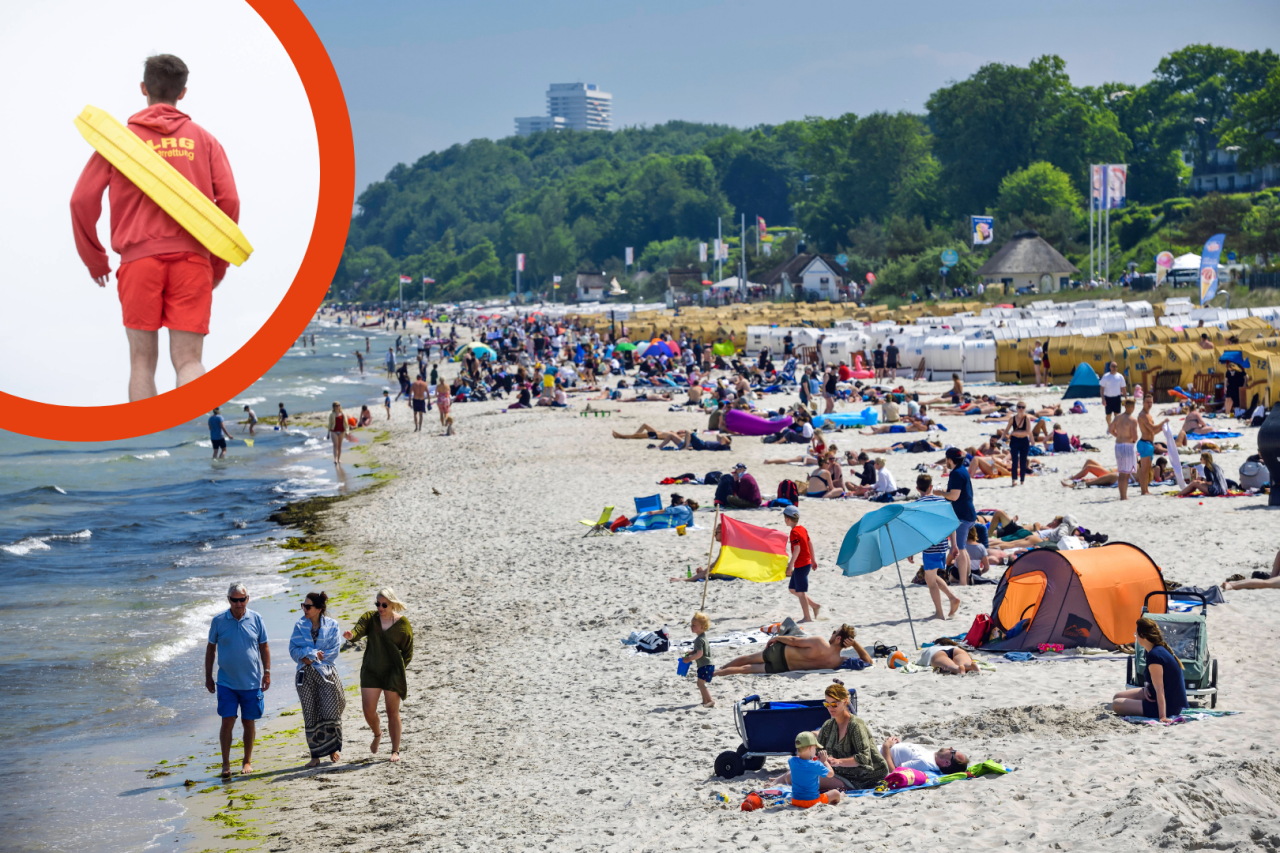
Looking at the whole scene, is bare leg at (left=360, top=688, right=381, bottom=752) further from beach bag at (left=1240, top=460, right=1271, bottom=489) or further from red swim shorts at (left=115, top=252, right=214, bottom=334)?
beach bag at (left=1240, top=460, right=1271, bottom=489)

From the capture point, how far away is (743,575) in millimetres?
11297

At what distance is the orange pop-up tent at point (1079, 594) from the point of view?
9.19m

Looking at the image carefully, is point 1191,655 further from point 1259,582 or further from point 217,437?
point 217,437

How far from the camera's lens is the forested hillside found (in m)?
67.4

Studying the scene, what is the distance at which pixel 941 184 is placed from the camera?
287ft

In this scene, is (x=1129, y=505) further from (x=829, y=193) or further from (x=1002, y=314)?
(x=829, y=193)

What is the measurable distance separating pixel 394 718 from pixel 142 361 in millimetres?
6196

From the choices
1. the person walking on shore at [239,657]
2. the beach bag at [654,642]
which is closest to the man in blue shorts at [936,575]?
the beach bag at [654,642]

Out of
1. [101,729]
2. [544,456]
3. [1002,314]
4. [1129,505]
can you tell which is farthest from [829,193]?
[101,729]

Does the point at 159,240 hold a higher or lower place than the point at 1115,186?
lower

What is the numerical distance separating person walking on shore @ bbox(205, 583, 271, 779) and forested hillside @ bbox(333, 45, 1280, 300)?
20486 millimetres

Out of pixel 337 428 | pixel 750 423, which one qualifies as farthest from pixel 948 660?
pixel 337 428

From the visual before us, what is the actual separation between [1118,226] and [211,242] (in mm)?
71704

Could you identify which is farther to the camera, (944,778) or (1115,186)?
(1115,186)
